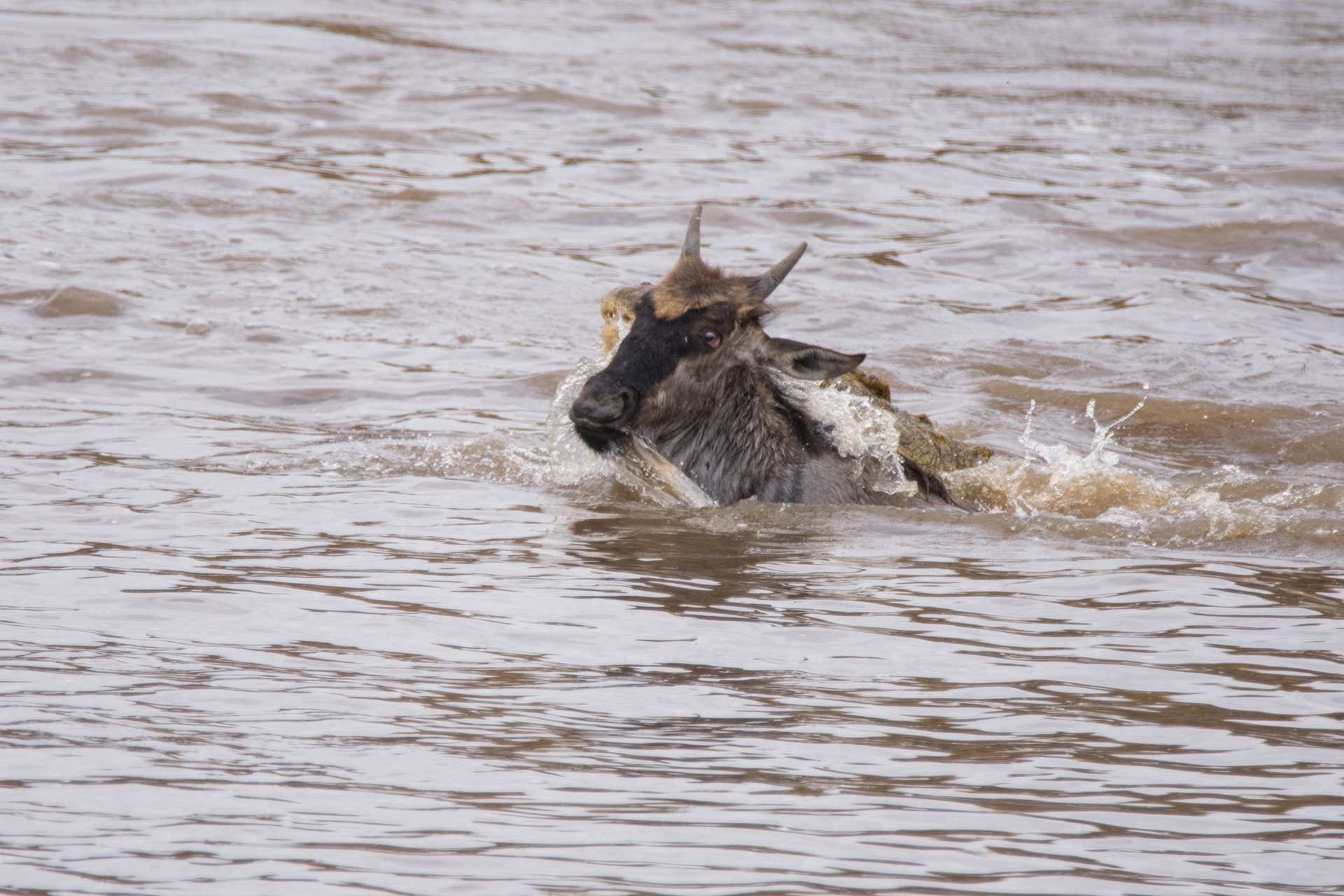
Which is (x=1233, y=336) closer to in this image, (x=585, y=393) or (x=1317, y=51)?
(x=585, y=393)

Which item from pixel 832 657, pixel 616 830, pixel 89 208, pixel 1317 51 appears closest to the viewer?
pixel 616 830

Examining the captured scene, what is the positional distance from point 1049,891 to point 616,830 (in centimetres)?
105

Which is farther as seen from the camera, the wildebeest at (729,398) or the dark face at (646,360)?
the wildebeest at (729,398)

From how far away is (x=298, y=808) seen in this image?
392 centimetres

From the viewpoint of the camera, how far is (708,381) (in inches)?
315

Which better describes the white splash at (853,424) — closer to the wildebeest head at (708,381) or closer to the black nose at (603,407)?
the wildebeest head at (708,381)

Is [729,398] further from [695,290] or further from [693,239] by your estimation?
[693,239]

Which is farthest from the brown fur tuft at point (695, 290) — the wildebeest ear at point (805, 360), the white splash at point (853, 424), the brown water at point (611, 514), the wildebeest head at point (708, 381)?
the brown water at point (611, 514)

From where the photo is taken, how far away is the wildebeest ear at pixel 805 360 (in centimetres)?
769

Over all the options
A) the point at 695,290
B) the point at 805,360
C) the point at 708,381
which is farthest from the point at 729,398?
the point at 695,290

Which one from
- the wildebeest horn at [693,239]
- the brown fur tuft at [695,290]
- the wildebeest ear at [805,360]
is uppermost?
the wildebeest horn at [693,239]

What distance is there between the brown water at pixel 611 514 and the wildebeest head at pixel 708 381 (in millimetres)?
319

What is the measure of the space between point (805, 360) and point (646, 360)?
32.1 inches

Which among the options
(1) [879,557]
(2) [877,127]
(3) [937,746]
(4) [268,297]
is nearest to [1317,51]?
(2) [877,127]
